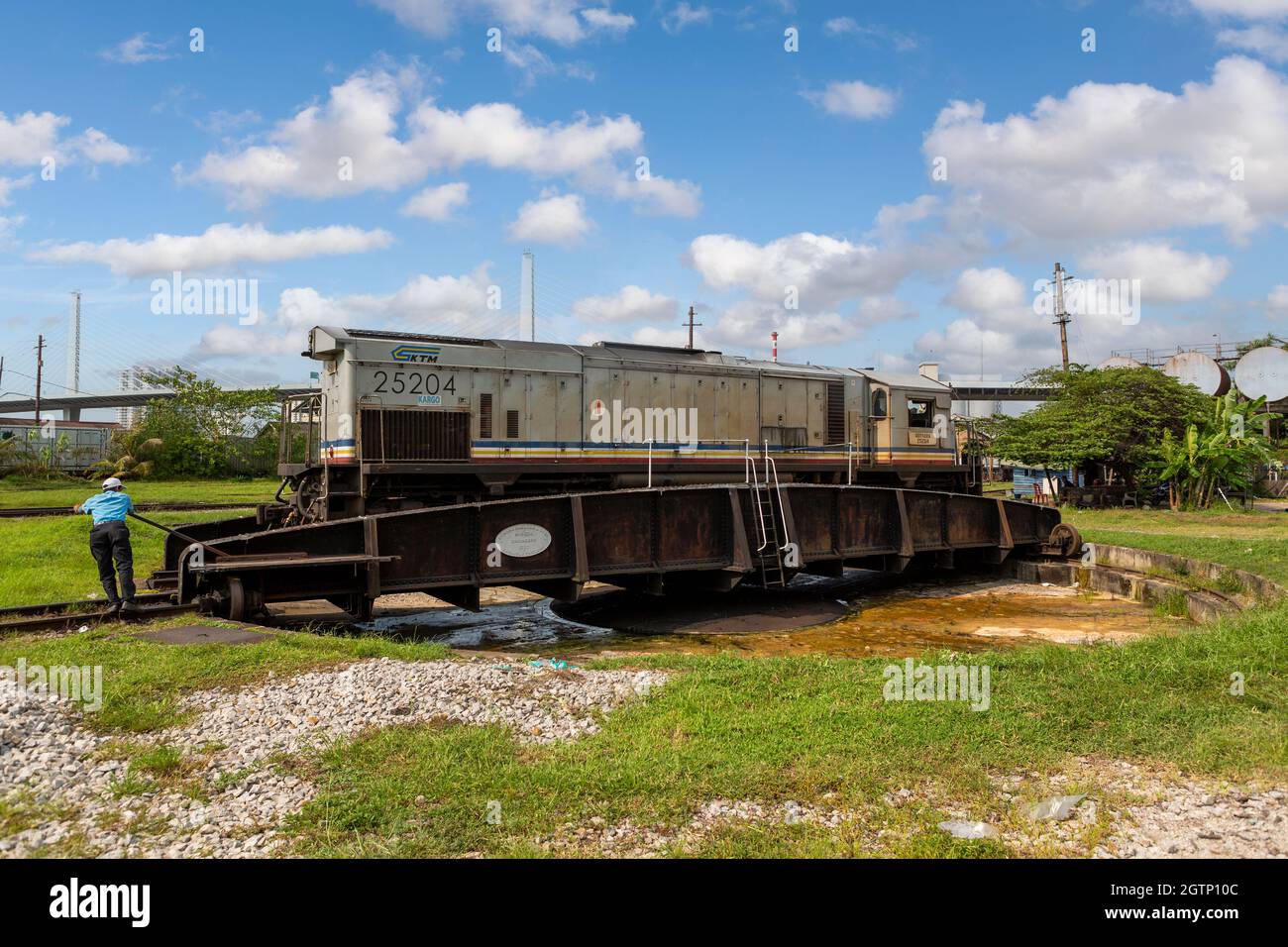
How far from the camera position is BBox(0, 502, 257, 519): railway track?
829 inches

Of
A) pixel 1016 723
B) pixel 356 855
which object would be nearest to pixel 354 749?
pixel 356 855

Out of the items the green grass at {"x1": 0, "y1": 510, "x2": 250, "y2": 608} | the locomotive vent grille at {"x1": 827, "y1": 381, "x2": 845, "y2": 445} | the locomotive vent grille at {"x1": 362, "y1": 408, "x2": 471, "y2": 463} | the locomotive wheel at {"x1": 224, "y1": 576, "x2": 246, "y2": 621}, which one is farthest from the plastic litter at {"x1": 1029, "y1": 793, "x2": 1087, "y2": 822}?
the locomotive vent grille at {"x1": 827, "y1": 381, "x2": 845, "y2": 445}

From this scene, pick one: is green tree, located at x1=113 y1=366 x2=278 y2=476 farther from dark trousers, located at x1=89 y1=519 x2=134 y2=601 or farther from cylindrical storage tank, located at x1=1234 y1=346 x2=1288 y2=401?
cylindrical storage tank, located at x1=1234 y1=346 x2=1288 y2=401

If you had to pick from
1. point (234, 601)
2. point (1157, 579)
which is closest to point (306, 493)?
point (234, 601)

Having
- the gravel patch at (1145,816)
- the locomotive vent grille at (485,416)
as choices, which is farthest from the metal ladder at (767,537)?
the gravel patch at (1145,816)

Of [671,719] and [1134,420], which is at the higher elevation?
[1134,420]

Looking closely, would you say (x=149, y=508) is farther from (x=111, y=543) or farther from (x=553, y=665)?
(x=553, y=665)

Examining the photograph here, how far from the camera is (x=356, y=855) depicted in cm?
396

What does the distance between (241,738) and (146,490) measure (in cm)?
3480

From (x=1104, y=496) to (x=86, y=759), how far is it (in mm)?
32847

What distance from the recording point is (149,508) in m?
24.3
